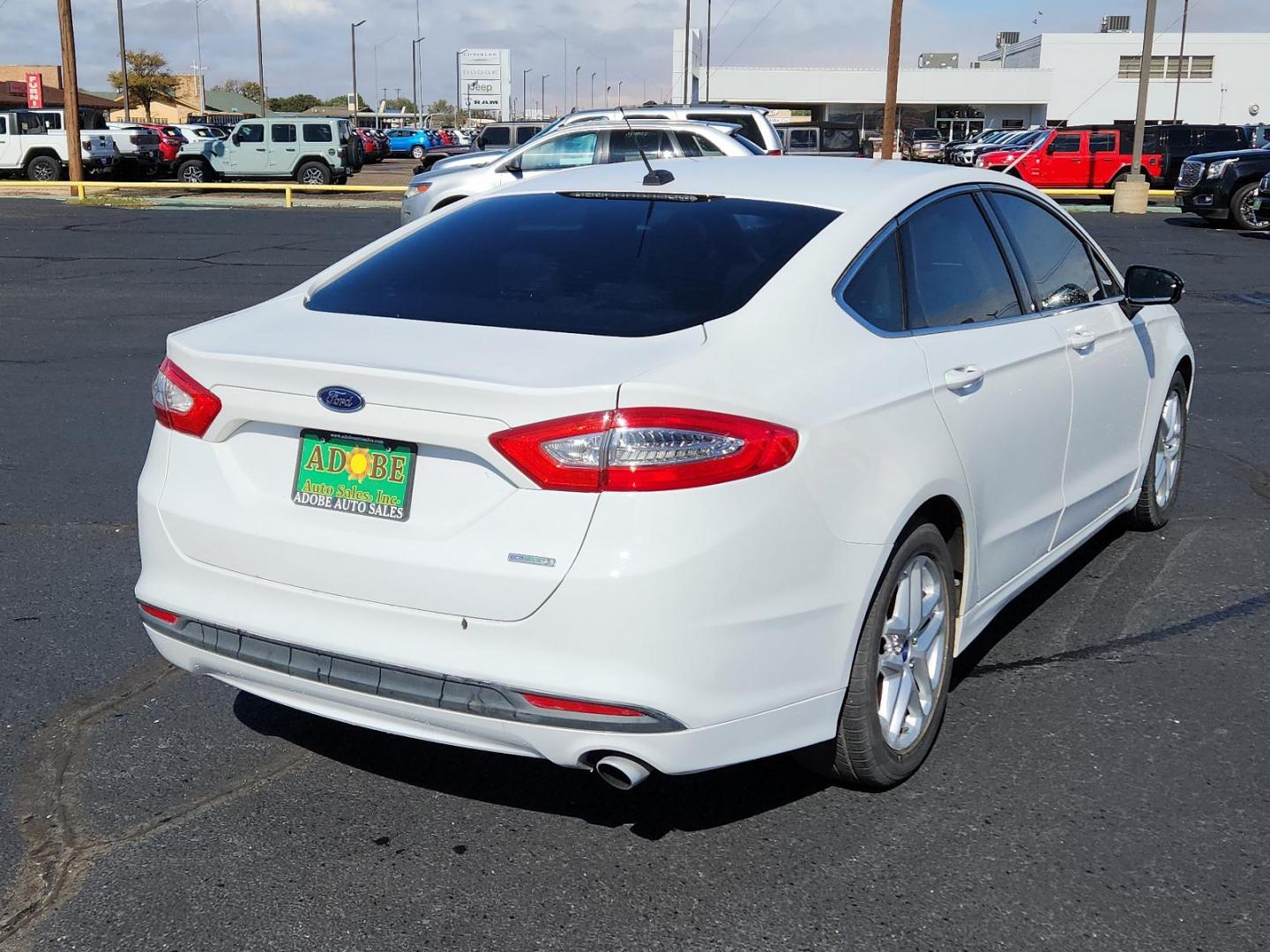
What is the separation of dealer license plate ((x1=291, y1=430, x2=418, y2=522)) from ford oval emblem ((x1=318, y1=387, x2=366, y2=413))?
0.07 meters

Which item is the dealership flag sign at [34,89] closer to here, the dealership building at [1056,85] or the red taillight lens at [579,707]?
the dealership building at [1056,85]

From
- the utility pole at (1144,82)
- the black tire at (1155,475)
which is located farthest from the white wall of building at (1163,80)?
the black tire at (1155,475)

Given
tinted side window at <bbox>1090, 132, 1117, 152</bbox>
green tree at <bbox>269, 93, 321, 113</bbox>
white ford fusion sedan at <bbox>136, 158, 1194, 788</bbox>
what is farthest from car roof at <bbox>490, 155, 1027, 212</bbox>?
green tree at <bbox>269, 93, 321, 113</bbox>

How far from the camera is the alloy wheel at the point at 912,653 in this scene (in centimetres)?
360

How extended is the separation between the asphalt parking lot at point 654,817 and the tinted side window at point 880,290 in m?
1.28

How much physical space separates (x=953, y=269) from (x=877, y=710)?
146 centimetres

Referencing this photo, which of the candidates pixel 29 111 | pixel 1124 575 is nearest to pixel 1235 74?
pixel 29 111

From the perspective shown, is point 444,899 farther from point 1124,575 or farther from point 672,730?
point 1124,575

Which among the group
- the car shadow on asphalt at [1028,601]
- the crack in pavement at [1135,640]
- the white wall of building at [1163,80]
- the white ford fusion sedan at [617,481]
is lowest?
the car shadow on asphalt at [1028,601]

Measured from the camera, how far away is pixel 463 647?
3.06 metres

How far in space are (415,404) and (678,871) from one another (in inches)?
51.1

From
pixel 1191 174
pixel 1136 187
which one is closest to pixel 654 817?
pixel 1191 174

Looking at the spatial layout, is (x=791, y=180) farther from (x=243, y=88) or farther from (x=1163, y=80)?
(x=243, y=88)

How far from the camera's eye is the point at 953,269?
420 centimetres
